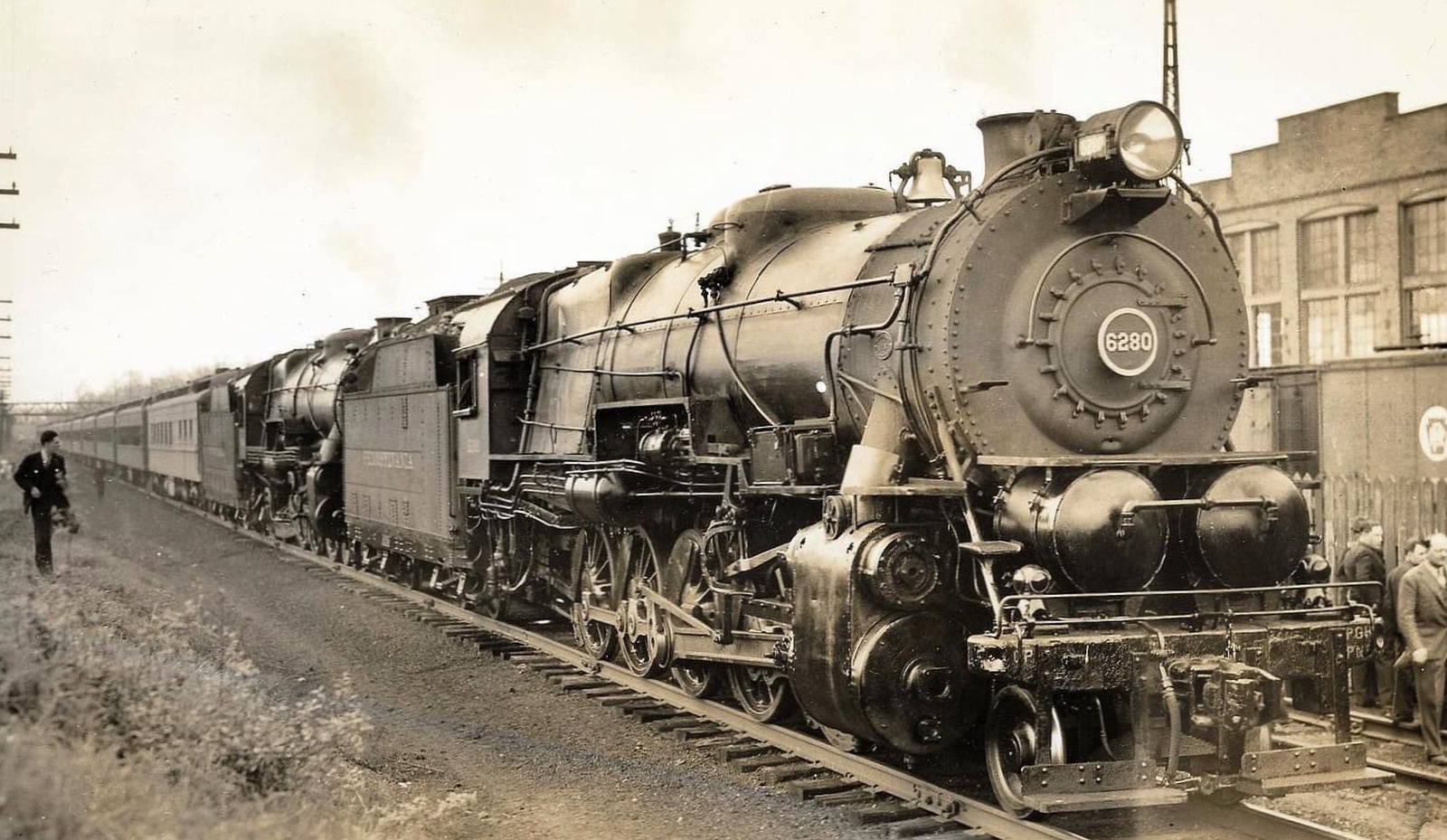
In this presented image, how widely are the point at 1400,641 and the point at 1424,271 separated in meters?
9.82

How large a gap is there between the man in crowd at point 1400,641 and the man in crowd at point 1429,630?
0.12 m

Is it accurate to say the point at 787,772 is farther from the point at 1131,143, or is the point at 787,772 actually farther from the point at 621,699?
the point at 1131,143

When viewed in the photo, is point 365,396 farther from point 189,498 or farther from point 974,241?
point 189,498

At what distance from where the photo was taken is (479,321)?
1305cm

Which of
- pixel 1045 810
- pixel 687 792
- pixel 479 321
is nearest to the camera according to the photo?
pixel 1045 810

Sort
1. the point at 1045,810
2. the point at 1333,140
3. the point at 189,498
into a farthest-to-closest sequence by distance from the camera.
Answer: the point at 189,498 → the point at 1333,140 → the point at 1045,810

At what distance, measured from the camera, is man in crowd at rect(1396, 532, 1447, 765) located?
27.5 feet

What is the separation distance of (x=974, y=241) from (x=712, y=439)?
115 inches

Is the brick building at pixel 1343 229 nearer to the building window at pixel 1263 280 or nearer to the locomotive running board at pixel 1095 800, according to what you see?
the building window at pixel 1263 280

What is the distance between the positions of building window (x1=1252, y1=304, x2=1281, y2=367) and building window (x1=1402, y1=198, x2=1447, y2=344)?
244cm

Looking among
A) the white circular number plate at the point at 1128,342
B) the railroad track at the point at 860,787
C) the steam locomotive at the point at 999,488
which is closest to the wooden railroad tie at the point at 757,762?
the railroad track at the point at 860,787

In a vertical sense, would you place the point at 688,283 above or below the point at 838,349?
above

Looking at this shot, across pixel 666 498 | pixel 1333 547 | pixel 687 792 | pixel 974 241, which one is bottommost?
pixel 687 792

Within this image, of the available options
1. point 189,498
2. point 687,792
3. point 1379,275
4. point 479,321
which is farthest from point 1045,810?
point 189,498
